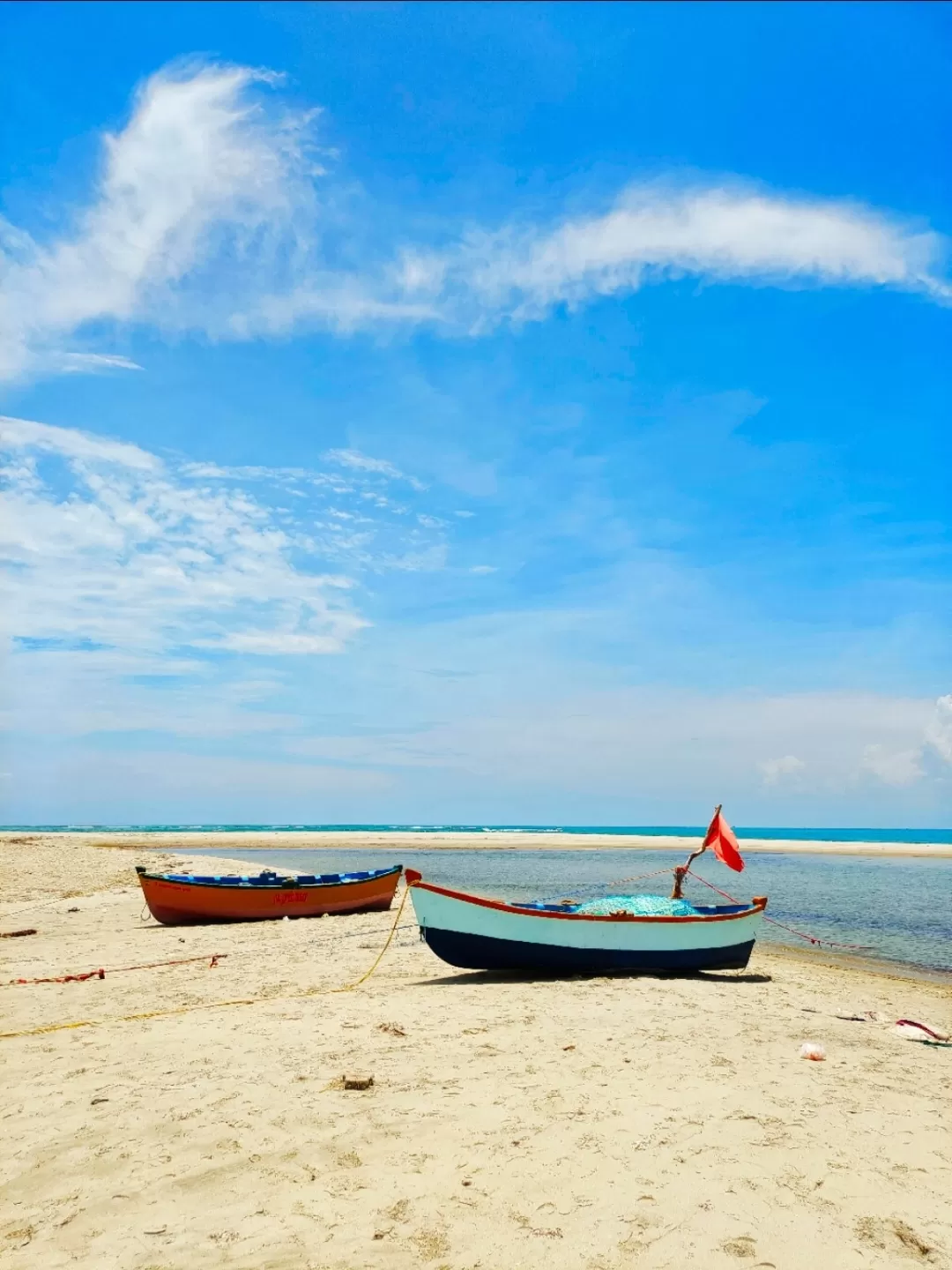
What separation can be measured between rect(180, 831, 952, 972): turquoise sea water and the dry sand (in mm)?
10884

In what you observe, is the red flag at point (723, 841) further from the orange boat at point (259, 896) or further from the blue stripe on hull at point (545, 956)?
the orange boat at point (259, 896)

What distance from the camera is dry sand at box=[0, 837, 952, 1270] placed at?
17.0ft

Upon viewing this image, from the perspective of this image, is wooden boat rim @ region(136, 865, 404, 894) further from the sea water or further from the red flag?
the red flag

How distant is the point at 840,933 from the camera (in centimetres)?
2239

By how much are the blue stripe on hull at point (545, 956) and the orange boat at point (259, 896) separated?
31.0 ft

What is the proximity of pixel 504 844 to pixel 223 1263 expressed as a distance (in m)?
70.3

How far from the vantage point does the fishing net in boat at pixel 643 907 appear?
579 inches

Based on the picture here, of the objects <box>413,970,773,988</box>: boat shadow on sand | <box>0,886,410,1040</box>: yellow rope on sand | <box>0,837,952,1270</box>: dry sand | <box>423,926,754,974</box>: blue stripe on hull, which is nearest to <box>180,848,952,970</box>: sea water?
<box>413,970,773,988</box>: boat shadow on sand

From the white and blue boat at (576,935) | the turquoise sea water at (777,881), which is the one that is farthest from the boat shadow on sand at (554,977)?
the turquoise sea water at (777,881)

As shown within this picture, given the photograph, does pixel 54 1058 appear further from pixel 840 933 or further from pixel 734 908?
pixel 840 933

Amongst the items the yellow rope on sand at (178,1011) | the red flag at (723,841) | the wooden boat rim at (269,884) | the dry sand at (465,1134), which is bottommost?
the yellow rope on sand at (178,1011)

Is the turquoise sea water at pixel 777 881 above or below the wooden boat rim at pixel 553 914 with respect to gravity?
below

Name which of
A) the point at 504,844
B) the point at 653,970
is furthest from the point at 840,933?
the point at 504,844

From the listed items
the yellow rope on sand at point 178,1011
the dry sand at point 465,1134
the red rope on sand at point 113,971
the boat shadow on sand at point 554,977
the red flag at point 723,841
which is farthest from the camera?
the red flag at point 723,841
